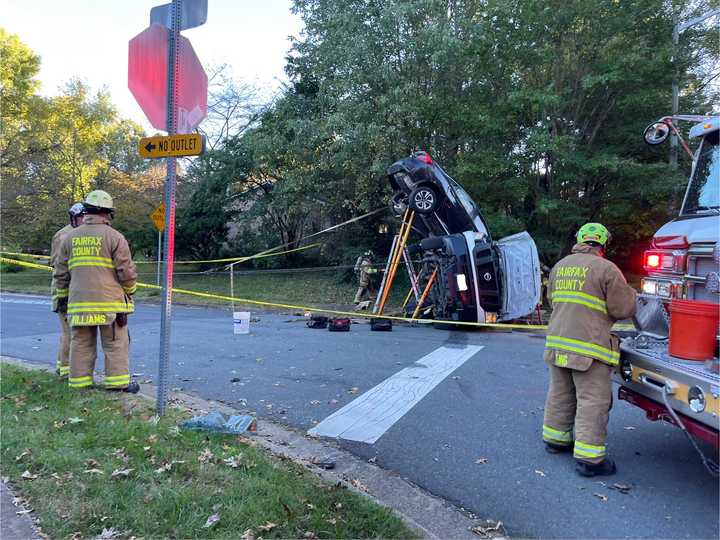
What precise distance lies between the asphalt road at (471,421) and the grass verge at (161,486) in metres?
0.84

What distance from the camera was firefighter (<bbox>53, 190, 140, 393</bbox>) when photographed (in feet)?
17.0

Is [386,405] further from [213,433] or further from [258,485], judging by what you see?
[258,485]

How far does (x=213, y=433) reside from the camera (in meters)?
4.15

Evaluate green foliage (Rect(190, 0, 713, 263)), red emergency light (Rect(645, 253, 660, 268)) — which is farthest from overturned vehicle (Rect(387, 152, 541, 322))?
red emergency light (Rect(645, 253, 660, 268))

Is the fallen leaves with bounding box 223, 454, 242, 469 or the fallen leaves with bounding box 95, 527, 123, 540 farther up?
the fallen leaves with bounding box 223, 454, 242, 469

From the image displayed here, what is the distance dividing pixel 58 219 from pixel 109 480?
21.5 m

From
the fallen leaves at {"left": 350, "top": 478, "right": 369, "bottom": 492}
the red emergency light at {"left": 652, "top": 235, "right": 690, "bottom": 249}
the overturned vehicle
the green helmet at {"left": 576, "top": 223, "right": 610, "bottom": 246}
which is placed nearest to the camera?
the fallen leaves at {"left": 350, "top": 478, "right": 369, "bottom": 492}

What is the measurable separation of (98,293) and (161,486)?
2.62 m

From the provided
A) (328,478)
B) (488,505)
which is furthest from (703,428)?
(328,478)

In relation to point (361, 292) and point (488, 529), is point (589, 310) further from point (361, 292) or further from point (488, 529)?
point (361, 292)

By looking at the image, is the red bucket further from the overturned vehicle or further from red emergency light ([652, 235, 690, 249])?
the overturned vehicle

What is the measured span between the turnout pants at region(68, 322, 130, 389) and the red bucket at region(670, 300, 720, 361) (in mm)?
4841

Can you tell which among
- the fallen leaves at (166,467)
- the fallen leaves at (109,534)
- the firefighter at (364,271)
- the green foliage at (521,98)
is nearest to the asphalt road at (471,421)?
the fallen leaves at (166,467)

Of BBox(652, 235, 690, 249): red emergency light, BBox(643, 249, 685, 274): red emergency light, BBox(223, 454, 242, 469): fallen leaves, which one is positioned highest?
BBox(652, 235, 690, 249): red emergency light
